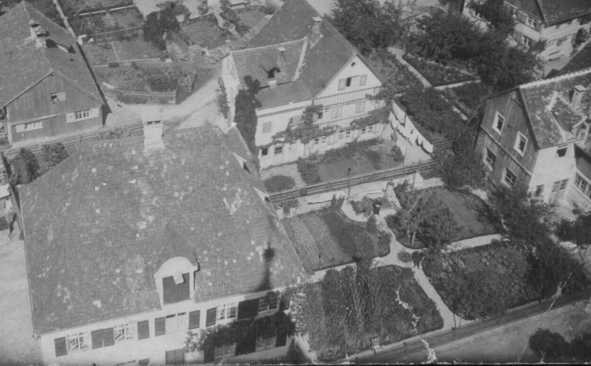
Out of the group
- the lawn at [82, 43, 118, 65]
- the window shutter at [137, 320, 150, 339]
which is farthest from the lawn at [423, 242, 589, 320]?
the lawn at [82, 43, 118, 65]

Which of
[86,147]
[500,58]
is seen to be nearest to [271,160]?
[86,147]

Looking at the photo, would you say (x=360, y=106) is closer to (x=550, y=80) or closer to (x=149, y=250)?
(x=550, y=80)

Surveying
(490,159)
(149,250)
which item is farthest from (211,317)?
(490,159)

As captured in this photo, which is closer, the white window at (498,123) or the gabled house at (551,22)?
the white window at (498,123)

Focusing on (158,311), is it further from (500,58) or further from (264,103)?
(500,58)

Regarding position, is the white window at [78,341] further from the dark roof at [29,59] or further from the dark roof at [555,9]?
the dark roof at [555,9]

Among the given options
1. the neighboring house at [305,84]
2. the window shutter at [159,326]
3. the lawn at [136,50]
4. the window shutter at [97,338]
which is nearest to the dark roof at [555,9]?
the neighboring house at [305,84]

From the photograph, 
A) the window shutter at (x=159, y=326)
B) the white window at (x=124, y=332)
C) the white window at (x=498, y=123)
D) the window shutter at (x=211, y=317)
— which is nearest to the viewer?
the white window at (x=124, y=332)

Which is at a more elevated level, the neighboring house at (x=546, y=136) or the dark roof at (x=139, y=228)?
the neighboring house at (x=546, y=136)

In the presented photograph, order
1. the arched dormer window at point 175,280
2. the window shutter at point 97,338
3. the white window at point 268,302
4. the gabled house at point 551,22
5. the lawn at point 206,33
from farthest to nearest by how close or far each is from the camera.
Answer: the gabled house at point 551,22 < the lawn at point 206,33 < the white window at point 268,302 < the window shutter at point 97,338 < the arched dormer window at point 175,280
